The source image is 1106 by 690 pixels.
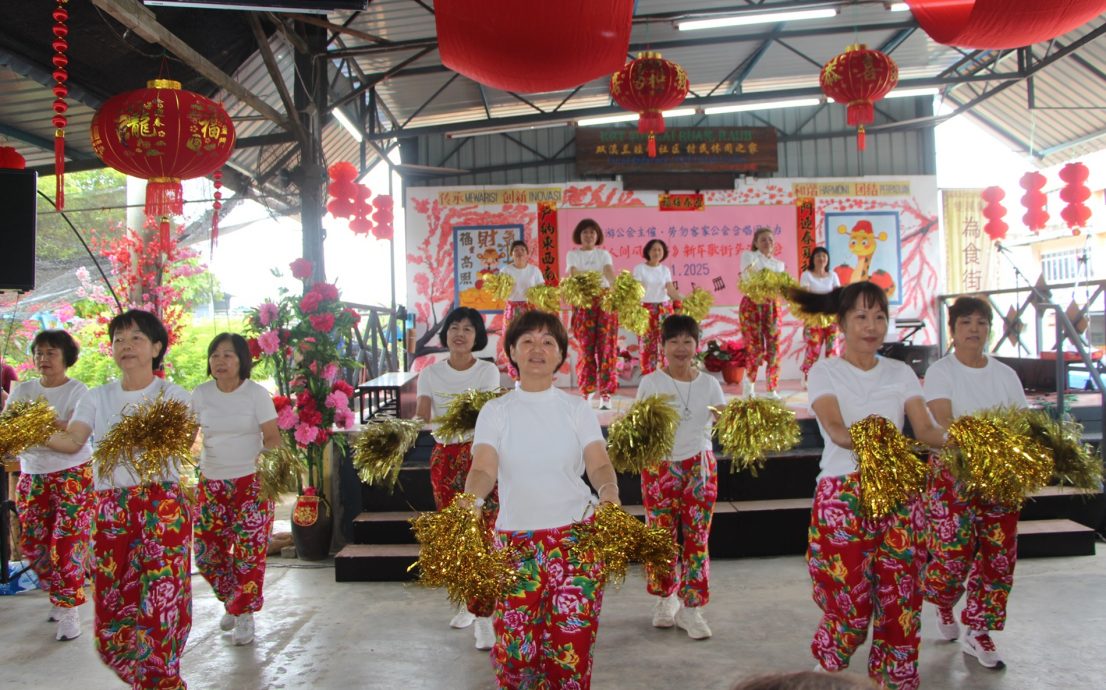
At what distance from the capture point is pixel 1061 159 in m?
11.6

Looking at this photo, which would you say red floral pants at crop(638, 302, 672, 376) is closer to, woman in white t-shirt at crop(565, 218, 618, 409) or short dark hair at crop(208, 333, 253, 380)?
woman in white t-shirt at crop(565, 218, 618, 409)

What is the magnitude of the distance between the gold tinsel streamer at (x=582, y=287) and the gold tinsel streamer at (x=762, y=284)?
1.39m

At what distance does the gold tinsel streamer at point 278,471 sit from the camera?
3664mm

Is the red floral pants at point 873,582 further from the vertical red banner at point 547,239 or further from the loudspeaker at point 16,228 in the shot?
the vertical red banner at point 547,239

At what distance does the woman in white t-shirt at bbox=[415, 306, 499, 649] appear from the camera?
11.3 feet

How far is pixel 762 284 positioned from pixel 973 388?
3664 millimetres

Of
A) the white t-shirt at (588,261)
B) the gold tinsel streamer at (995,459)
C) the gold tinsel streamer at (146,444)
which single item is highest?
the white t-shirt at (588,261)

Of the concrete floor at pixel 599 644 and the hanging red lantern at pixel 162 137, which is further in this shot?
the hanging red lantern at pixel 162 137

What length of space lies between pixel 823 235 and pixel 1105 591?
6.97 m

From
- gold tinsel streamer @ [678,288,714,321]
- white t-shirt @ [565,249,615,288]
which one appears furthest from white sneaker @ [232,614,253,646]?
gold tinsel streamer @ [678,288,714,321]

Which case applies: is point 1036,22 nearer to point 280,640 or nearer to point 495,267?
Result: point 280,640

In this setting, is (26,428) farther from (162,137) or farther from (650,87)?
(650,87)

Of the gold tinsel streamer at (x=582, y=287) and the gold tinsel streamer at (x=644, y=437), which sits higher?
the gold tinsel streamer at (x=582, y=287)

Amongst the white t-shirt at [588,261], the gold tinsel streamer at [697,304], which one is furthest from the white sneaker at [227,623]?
the gold tinsel streamer at [697,304]
